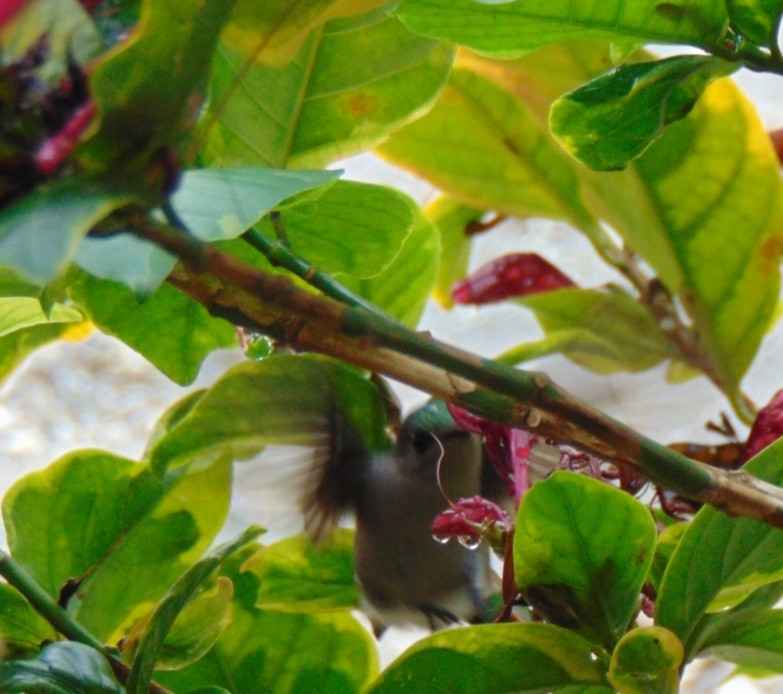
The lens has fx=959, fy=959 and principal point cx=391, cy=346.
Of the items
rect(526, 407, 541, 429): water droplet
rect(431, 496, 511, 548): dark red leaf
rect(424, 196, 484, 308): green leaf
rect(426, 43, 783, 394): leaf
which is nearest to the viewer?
rect(526, 407, 541, 429): water droplet

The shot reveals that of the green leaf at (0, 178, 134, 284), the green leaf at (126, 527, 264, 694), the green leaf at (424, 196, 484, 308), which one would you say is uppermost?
the green leaf at (0, 178, 134, 284)

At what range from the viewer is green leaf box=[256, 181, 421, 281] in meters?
0.54

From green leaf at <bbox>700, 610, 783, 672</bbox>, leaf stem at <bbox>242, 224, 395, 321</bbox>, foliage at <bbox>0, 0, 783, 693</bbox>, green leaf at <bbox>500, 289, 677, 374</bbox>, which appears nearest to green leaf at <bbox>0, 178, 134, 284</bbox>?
foliage at <bbox>0, 0, 783, 693</bbox>

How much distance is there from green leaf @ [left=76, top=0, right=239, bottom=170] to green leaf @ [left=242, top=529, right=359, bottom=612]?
0.43 metres

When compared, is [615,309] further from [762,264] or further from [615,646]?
[615,646]

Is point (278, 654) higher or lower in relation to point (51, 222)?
lower

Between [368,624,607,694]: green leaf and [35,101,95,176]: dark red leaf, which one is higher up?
[35,101,95,176]: dark red leaf

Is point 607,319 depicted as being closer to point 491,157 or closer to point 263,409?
point 491,157

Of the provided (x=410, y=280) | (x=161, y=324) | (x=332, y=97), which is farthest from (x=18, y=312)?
(x=410, y=280)

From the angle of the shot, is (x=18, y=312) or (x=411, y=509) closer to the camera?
(x=18, y=312)

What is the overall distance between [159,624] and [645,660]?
0.75 feet

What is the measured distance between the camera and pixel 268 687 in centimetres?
65

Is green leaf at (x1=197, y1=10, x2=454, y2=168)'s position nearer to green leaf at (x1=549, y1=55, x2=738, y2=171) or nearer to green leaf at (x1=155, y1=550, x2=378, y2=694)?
green leaf at (x1=549, y1=55, x2=738, y2=171)

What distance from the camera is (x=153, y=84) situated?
26cm
